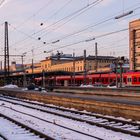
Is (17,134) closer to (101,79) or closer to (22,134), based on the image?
(22,134)

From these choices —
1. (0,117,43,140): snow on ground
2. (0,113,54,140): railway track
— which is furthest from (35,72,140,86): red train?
(0,117,43,140): snow on ground

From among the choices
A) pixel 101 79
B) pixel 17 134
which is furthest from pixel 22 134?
pixel 101 79

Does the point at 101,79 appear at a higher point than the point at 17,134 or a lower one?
lower

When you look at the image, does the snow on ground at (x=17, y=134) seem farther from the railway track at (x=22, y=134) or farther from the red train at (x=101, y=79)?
the red train at (x=101, y=79)

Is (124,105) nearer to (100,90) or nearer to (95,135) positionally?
(95,135)

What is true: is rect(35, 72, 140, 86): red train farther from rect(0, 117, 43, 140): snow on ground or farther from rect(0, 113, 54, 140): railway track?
rect(0, 117, 43, 140): snow on ground

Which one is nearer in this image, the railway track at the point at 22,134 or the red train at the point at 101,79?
the railway track at the point at 22,134

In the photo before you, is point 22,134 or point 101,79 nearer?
point 22,134

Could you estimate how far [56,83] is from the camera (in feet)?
291

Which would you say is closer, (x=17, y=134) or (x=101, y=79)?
(x=17, y=134)

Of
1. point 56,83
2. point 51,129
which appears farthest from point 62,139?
point 56,83

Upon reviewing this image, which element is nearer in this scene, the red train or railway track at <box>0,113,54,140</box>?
railway track at <box>0,113,54,140</box>

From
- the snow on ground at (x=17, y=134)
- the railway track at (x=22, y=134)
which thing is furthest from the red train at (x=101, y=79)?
the snow on ground at (x=17, y=134)

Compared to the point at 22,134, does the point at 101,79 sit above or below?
below
